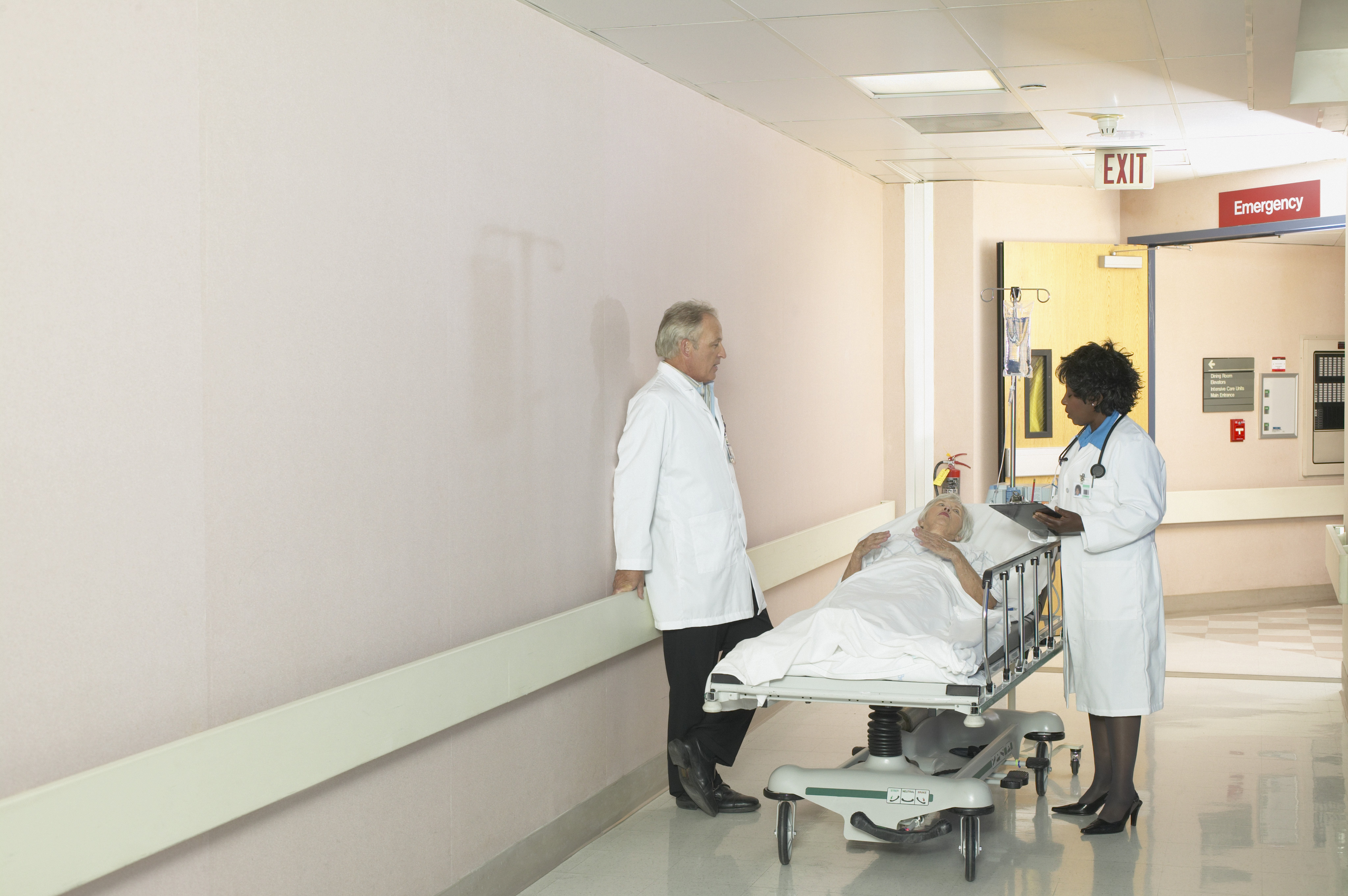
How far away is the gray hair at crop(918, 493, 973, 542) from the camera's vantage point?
16.3ft

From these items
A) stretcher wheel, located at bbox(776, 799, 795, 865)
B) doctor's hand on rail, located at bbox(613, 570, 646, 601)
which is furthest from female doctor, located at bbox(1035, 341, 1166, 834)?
doctor's hand on rail, located at bbox(613, 570, 646, 601)

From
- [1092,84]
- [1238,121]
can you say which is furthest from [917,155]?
[1092,84]

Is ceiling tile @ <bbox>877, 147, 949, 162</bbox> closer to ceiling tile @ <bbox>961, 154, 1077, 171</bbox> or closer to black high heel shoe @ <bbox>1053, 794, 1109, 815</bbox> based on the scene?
ceiling tile @ <bbox>961, 154, 1077, 171</bbox>

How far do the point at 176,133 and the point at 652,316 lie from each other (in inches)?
96.8

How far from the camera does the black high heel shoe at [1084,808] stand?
14.1ft

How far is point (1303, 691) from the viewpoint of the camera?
6.31 metres

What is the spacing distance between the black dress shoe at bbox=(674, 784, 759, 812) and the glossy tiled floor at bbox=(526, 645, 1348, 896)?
4cm

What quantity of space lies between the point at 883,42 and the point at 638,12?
1044mm

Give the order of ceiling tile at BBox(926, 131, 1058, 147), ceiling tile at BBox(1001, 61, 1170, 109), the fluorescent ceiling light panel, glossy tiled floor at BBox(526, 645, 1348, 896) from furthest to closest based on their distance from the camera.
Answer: ceiling tile at BBox(926, 131, 1058, 147) < the fluorescent ceiling light panel < ceiling tile at BBox(1001, 61, 1170, 109) < glossy tiled floor at BBox(526, 645, 1348, 896)

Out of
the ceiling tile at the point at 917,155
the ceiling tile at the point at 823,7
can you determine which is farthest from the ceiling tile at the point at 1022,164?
the ceiling tile at the point at 823,7

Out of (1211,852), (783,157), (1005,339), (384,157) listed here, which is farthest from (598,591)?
(1005,339)

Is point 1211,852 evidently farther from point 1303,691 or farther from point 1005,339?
point 1005,339

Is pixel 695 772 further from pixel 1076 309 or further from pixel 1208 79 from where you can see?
pixel 1076 309

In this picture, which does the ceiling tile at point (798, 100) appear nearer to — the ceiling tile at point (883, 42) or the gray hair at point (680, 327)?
the ceiling tile at point (883, 42)
